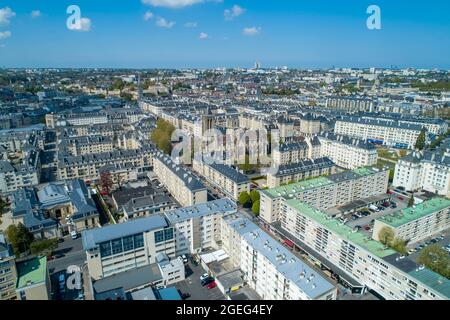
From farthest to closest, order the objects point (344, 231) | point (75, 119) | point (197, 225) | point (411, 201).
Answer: point (75, 119)
point (411, 201)
point (197, 225)
point (344, 231)

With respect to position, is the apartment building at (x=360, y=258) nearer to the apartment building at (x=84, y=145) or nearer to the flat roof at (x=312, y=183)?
the flat roof at (x=312, y=183)

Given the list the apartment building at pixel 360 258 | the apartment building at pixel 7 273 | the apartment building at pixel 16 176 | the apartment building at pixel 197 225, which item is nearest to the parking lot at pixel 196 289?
the apartment building at pixel 197 225

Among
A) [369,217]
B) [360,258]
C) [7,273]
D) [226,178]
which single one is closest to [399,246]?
[360,258]

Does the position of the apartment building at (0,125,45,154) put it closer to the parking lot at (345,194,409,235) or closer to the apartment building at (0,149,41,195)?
the apartment building at (0,149,41,195)

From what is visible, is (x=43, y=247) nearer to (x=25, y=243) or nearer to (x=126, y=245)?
(x=25, y=243)

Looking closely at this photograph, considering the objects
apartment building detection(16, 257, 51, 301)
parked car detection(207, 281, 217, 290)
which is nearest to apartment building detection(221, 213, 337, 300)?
parked car detection(207, 281, 217, 290)
